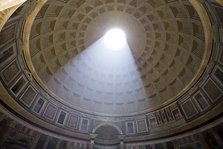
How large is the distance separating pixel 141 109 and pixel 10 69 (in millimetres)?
11686

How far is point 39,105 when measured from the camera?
→ 14.6 m

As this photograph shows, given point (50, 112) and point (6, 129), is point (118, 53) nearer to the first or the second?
point (50, 112)

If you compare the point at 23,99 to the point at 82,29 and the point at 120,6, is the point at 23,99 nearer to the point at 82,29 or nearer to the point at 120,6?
the point at 82,29

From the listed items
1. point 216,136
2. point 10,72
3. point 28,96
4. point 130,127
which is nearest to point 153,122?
point 130,127

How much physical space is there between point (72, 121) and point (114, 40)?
9.86 metres

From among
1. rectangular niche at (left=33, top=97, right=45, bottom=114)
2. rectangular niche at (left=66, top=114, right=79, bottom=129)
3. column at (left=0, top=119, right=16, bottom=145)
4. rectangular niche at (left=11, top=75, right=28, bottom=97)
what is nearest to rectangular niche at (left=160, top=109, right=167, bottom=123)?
rectangular niche at (left=66, top=114, right=79, bottom=129)

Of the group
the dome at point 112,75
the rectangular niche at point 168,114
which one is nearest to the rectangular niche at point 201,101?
the dome at point 112,75

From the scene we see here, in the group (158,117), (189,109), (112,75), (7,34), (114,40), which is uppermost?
(114,40)

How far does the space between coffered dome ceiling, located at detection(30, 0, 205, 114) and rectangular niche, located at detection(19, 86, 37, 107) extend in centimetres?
107

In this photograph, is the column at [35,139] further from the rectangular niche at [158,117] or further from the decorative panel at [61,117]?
the rectangular niche at [158,117]

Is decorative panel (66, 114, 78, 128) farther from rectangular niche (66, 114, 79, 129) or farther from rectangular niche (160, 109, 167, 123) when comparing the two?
rectangular niche (160, 109, 167, 123)

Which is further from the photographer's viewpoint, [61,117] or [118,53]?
[118,53]

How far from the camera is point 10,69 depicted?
12.2m

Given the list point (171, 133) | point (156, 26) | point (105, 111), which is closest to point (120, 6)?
point (156, 26)
